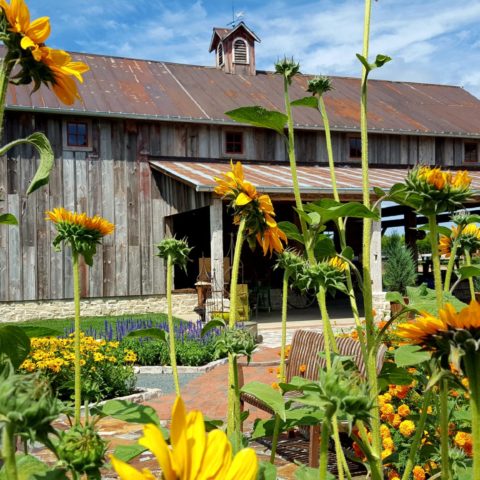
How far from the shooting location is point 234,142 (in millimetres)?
13727

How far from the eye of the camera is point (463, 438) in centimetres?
246

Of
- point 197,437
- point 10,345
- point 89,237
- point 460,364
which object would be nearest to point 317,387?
point 460,364

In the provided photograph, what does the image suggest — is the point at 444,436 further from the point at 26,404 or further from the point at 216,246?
the point at 216,246

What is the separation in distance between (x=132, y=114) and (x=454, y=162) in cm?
827

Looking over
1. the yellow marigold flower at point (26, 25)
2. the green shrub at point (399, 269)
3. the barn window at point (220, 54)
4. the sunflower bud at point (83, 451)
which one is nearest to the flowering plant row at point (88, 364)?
the yellow marigold flower at point (26, 25)

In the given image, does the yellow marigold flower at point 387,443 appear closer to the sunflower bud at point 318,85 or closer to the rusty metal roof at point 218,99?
the sunflower bud at point 318,85

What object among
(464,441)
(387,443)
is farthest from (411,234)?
(464,441)

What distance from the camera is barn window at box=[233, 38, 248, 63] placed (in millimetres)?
16562

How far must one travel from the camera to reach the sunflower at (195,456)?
51 centimetres

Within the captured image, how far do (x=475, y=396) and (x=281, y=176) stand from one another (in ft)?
38.2

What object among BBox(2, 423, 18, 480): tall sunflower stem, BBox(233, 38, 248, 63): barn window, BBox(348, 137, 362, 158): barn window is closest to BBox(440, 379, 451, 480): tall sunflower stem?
BBox(2, 423, 18, 480): tall sunflower stem

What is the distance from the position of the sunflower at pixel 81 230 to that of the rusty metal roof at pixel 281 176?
8868mm

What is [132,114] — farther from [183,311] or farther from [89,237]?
[89,237]

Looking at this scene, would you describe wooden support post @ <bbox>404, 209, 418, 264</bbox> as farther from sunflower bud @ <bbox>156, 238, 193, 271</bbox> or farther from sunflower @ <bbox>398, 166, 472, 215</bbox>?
sunflower @ <bbox>398, 166, 472, 215</bbox>
